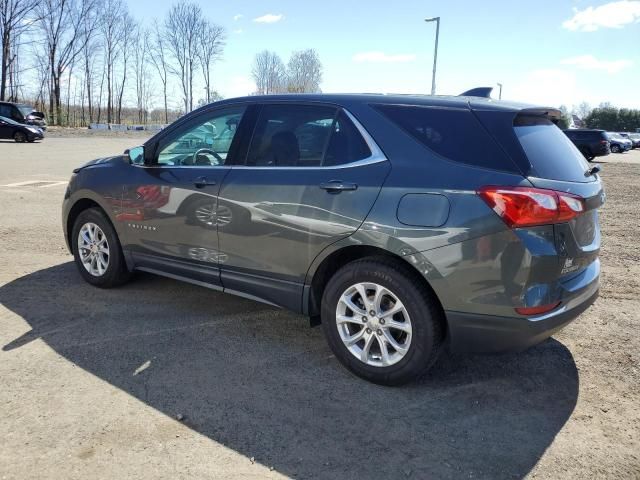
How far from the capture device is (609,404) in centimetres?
325

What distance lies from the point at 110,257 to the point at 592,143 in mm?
27619

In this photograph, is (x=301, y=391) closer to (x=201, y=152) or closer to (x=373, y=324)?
(x=373, y=324)

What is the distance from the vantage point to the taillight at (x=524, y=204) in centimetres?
287

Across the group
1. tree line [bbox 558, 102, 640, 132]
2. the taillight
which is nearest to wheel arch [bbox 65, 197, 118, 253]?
the taillight

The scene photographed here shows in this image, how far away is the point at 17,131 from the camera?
88.3 ft

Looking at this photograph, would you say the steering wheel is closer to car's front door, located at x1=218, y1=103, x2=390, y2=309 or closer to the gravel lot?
car's front door, located at x1=218, y1=103, x2=390, y2=309

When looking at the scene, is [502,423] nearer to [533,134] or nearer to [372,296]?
[372,296]

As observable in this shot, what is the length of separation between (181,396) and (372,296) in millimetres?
1289

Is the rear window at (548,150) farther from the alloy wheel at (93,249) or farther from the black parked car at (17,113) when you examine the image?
the black parked car at (17,113)

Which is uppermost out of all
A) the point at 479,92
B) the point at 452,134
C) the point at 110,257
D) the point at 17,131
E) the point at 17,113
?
the point at 17,113

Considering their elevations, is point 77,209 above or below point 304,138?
below

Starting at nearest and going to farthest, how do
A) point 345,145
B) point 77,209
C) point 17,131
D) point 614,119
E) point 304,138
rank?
point 345,145
point 304,138
point 77,209
point 17,131
point 614,119

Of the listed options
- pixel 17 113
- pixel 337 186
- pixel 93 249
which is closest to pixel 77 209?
pixel 93 249

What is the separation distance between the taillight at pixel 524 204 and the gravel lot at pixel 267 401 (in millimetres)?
1125
